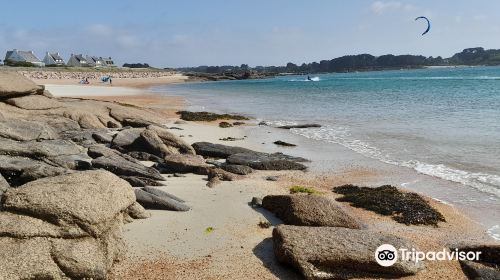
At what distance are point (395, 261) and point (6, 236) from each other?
5547mm

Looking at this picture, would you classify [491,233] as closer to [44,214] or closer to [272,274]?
[272,274]

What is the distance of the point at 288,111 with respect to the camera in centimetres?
3572

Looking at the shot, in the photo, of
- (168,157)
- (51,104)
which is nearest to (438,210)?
(168,157)

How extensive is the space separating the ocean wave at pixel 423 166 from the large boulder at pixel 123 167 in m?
8.30

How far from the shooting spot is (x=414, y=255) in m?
7.10

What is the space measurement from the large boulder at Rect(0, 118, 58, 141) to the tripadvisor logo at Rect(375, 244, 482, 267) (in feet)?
31.8

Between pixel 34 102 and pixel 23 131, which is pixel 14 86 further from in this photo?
pixel 23 131

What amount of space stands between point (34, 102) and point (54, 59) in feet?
447

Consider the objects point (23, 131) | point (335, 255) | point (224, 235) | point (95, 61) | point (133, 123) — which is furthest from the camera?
point (95, 61)

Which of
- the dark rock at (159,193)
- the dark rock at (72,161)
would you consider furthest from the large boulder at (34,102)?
the dark rock at (159,193)

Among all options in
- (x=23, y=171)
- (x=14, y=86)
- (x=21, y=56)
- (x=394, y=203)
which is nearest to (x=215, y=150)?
(x=394, y=203)

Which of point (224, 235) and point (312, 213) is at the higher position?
point (312, 213)

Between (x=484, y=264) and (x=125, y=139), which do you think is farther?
(x=125, y=139)

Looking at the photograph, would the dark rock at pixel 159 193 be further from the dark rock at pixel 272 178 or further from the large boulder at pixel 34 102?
the large boulder at pixel 34 102
